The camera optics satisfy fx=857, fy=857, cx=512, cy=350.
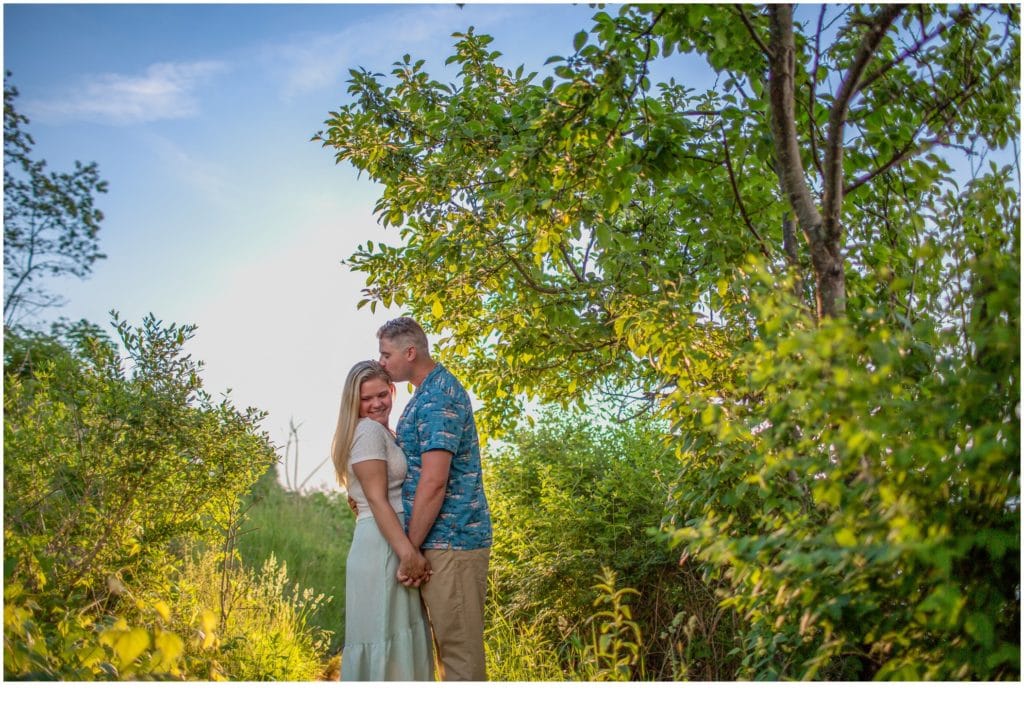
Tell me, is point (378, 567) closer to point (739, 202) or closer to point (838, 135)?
point (739, 202)

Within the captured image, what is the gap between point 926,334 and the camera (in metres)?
2.04

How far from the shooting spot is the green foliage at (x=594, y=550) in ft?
14.2

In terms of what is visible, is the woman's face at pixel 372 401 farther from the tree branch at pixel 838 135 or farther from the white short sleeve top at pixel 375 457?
the tree branch at pixel 838 135

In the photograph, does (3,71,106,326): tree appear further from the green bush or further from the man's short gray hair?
the green bush

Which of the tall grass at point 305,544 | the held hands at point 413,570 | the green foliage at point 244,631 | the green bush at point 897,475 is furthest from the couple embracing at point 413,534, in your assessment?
the tall grass at point 305,544

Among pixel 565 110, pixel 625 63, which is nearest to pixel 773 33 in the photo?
pixel 625 63

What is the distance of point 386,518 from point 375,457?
0.21 metres

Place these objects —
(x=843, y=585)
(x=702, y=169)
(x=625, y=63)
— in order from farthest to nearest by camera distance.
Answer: (x=702, y=169) < (x=625, y=63) < (x=843, y=585)

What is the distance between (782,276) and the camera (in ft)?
7.16

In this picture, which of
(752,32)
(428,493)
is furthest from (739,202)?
(428,493)

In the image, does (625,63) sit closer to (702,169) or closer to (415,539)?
(702,169)

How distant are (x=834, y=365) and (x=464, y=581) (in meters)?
1.56

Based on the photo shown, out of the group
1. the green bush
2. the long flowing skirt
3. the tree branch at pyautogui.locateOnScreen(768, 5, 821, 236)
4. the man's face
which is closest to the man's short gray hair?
the man's face
